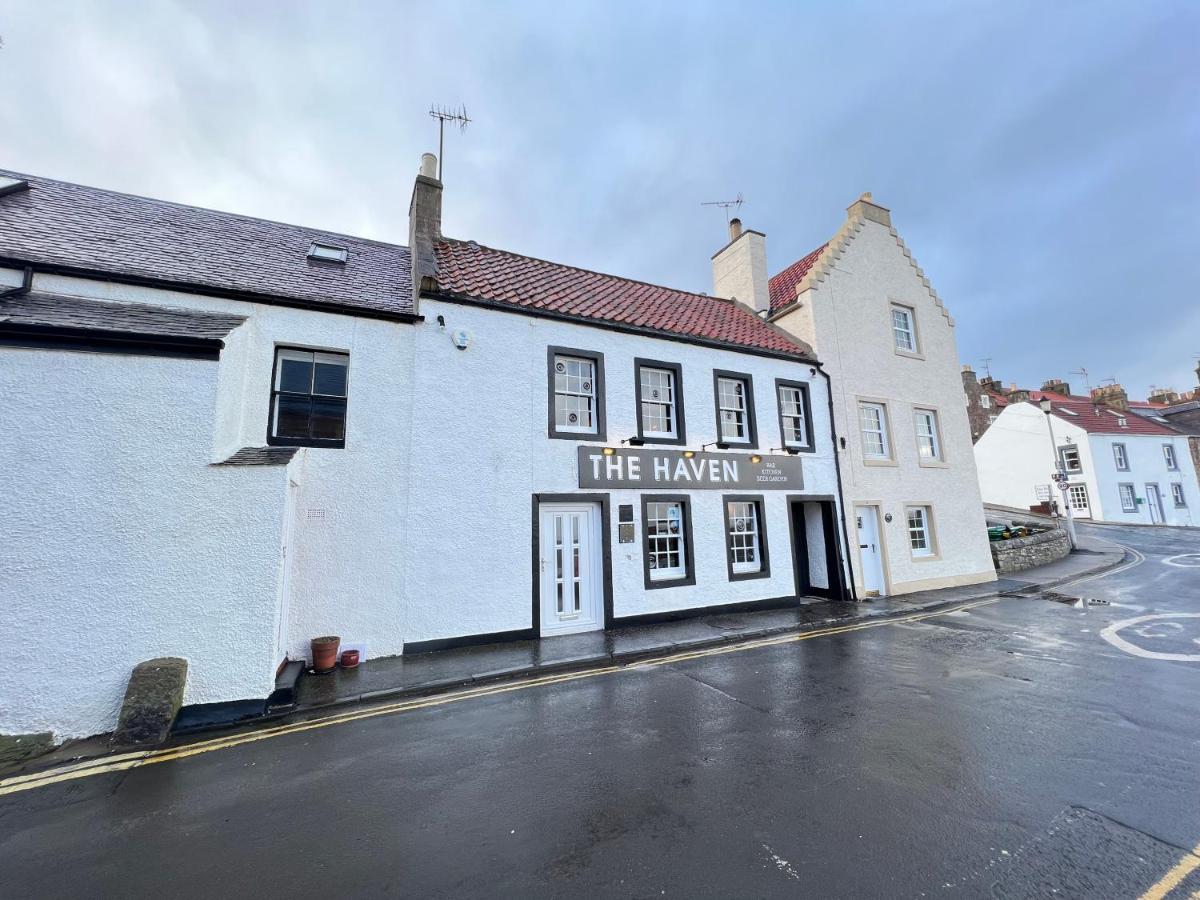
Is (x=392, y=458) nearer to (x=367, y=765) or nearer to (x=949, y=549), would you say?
(x=367, y=765)

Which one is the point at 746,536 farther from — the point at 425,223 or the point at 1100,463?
the point at 1100,463

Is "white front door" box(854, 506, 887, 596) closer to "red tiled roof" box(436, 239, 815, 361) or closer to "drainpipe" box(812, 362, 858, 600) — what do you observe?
"drainpipe" box(812, 362, 858, 600)

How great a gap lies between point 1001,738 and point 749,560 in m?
7.11

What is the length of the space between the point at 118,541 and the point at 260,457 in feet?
5.45

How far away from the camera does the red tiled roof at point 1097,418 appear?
32.1 meters

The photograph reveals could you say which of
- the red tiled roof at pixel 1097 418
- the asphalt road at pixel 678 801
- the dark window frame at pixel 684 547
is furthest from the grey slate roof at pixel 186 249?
the red tiled roof at pixel 1097 418

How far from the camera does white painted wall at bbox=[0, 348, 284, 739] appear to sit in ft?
17.1

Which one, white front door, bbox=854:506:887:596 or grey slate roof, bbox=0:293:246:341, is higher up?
grey slate roof, bbox=0:293:246:341

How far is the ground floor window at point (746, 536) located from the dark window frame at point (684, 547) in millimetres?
1088

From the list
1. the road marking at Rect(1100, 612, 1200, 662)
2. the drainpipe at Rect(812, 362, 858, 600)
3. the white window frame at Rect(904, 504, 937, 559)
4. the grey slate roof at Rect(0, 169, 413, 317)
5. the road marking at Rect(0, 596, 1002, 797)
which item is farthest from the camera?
the white window frame at Rect(904, 504, 937, 559)

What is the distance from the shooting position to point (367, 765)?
4637 millimetres

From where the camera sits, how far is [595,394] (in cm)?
1076

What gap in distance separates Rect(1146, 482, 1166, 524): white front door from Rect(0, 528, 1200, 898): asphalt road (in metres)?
38.9

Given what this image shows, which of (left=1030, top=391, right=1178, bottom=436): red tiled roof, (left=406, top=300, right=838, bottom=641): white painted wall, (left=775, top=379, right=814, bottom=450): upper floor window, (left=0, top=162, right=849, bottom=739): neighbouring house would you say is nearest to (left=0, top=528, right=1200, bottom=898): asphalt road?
(left=0, top=162, right=849, bottom=739): neighbouring house
